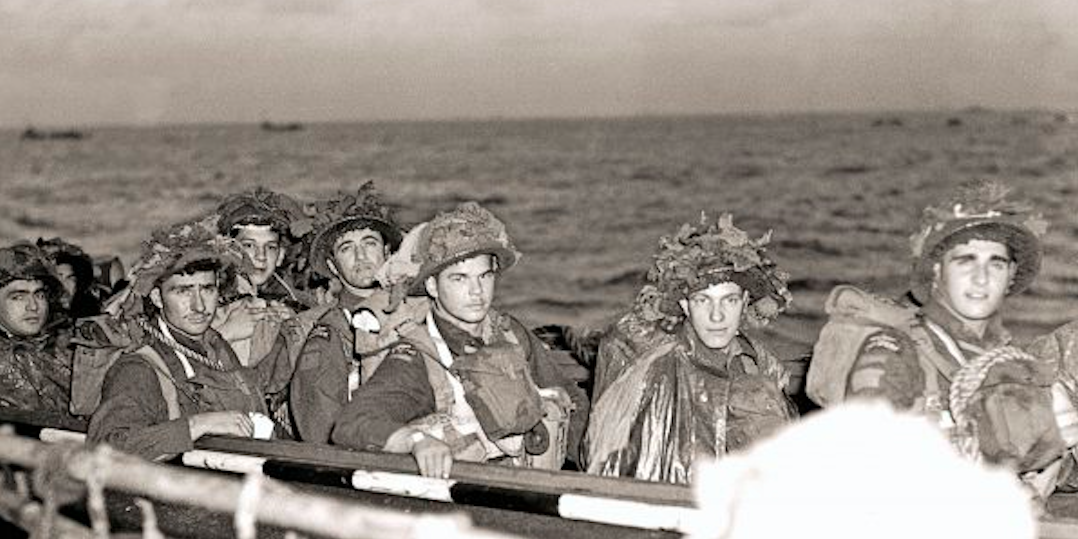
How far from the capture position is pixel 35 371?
638cm

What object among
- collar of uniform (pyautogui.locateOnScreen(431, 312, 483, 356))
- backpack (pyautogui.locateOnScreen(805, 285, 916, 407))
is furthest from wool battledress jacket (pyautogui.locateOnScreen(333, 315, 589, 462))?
backpack (pyautogui.locateOnScreen(805, 285, 916, 407))

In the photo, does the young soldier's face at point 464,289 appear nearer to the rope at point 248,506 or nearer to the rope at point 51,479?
the rope at point 51,479

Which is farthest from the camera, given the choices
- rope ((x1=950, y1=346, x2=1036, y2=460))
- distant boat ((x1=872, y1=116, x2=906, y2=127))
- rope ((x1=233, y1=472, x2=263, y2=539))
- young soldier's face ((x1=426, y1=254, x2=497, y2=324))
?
distant boat ((x1=872, y1=116, x2=906, y2=127))

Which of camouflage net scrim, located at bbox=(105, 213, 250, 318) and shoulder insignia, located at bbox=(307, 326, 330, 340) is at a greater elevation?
camouflage net scrim, located at bbox=(105, 213, 250, 318)

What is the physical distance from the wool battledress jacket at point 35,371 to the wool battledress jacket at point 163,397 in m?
1.40

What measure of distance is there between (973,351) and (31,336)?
14.1 feet

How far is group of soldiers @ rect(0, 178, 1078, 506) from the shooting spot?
3883mm

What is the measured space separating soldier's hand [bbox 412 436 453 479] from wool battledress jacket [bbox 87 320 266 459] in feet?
2.91

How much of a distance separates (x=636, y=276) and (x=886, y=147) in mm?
37980

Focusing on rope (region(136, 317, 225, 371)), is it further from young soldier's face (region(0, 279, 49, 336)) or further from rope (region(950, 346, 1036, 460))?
rope (region(950, 346, 1036, 460))

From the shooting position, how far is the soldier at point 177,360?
4.60 m

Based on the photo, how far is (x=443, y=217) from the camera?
4.76m

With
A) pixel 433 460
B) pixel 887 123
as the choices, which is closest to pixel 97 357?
pixel 433 460

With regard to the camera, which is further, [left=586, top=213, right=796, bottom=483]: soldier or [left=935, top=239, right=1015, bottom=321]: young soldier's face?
[left=586, top=213, right=796, bottom=483]: soldier
